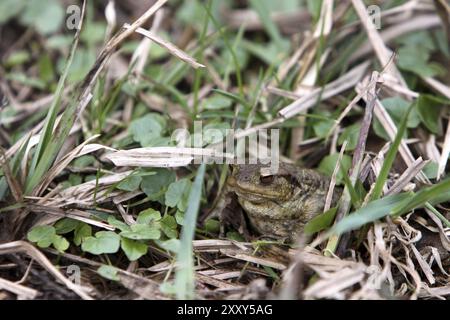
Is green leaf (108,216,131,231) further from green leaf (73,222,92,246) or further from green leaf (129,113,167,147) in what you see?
green leaf (129,113,167,147)

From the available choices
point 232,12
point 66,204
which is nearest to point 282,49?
point 232,12

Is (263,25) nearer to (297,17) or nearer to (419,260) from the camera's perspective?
(297,17)

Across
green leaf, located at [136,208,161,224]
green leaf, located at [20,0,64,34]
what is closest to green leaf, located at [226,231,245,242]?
green leaf, located at [136,208,161,224]

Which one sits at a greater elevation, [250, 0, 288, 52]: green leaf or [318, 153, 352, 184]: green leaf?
[250, 0, 288, 52]: green leaf

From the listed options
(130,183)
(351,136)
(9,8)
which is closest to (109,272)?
(130,183)

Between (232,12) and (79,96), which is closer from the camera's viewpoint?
(79,96)
